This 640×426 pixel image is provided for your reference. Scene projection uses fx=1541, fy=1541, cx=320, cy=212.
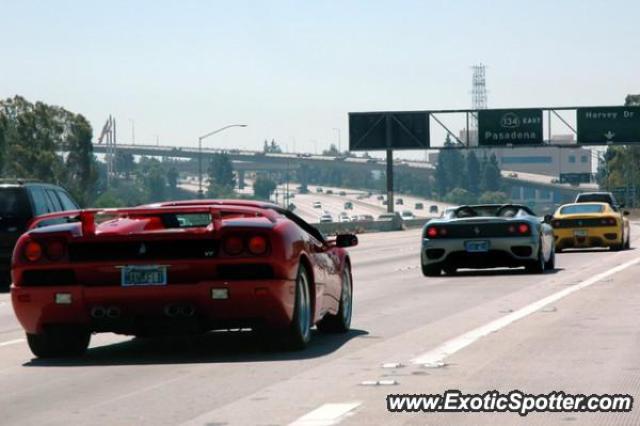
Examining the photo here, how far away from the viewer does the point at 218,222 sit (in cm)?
1170

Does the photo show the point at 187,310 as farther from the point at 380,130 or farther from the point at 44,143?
the point at 44,143

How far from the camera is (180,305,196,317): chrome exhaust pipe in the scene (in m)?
11.6

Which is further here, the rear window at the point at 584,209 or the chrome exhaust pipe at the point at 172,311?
the rear window at the point at 584,209

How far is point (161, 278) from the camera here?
38.2ft

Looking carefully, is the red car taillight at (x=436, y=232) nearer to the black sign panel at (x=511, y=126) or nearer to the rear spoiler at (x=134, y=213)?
the rear spoiler at (x=134, y=213)

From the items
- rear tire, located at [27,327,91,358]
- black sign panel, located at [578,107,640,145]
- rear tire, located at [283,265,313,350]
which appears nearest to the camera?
rear tire, located at [283,265,313,350]

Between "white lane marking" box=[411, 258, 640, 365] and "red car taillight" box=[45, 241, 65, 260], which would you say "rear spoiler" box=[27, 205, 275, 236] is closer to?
"red car taillight" box=[45, 241, 65, 260]

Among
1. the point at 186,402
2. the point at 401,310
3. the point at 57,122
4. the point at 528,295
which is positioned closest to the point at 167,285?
the point at 186,402

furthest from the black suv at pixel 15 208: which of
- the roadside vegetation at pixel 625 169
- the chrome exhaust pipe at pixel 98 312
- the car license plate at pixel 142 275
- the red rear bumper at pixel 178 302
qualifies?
the roadside vegetation at pixel 625 169

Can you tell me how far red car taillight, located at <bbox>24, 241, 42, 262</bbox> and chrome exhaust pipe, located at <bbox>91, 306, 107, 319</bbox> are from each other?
0.63 meters

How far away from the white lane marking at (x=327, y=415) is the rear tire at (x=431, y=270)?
17068mm

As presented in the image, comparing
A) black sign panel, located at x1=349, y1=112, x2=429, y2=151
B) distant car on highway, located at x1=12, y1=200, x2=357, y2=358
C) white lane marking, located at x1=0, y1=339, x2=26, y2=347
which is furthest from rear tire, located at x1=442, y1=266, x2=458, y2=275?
black sign panel, located at x1=349, y1=112, x2=429, y2=151

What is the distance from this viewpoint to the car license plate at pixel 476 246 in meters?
24.7

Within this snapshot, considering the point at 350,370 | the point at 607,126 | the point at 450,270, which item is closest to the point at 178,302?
the point at 350,370
